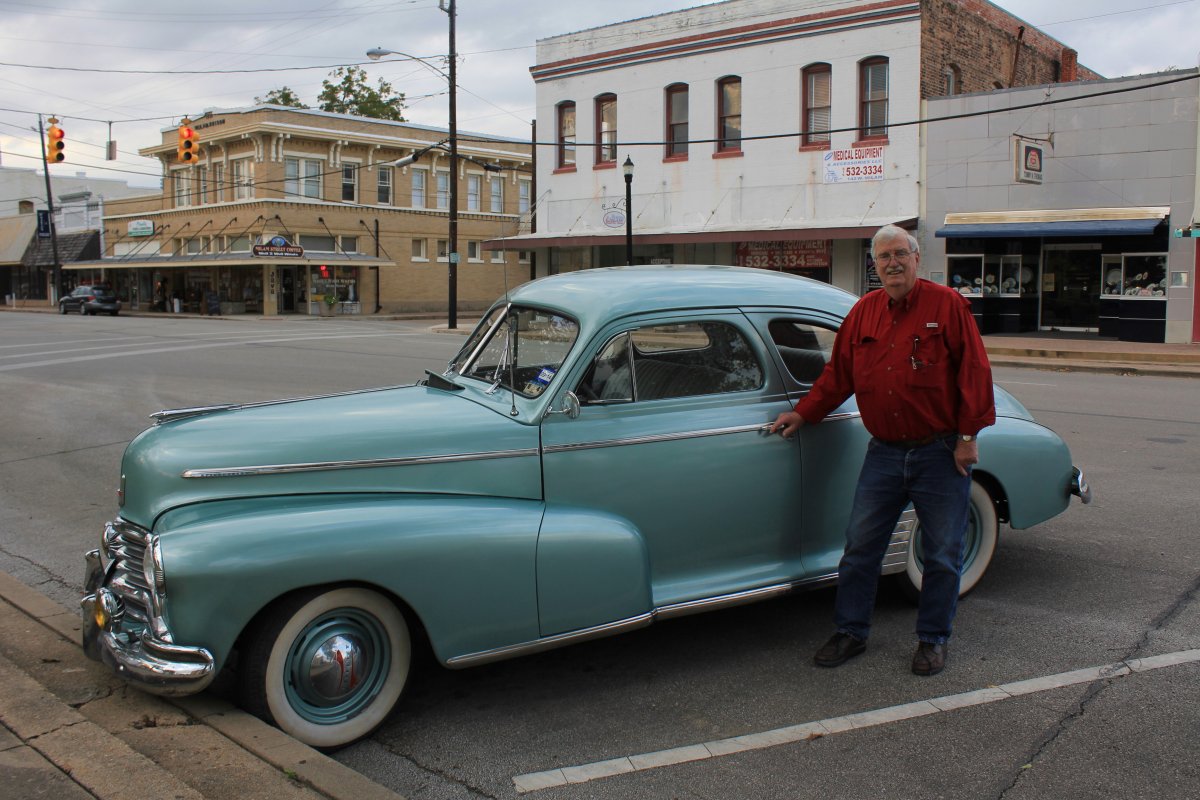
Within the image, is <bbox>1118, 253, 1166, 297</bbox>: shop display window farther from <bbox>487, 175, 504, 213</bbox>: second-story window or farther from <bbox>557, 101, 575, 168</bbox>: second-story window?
<bbox>487, 175, 504, 213</bbox>: second-story window

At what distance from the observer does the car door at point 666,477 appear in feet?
13.5

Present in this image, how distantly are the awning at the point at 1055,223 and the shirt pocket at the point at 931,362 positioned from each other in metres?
21.0

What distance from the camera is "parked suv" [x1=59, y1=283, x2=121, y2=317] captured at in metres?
47.8

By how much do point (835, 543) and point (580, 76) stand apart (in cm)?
2914

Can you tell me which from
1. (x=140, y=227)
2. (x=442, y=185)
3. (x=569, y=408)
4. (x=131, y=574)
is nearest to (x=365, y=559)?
(x=131, y=574)

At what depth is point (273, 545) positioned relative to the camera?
3611mm

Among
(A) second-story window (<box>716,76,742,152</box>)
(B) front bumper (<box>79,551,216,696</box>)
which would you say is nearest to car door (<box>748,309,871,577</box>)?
(B) front bumper (<box>79,551,216,696</box>)

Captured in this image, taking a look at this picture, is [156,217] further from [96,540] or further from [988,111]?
[96,540]

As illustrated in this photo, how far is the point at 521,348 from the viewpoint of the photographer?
189 inches

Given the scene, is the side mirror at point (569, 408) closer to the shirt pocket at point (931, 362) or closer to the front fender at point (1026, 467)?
the shirt pocket at point (931, 362)

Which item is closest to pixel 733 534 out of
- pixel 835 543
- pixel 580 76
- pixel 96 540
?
pixel 835 543

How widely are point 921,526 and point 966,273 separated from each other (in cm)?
2290

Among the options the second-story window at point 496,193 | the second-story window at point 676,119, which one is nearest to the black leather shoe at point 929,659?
the second-story window at point 676,119

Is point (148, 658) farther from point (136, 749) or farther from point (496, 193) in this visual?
point (496, 193)
